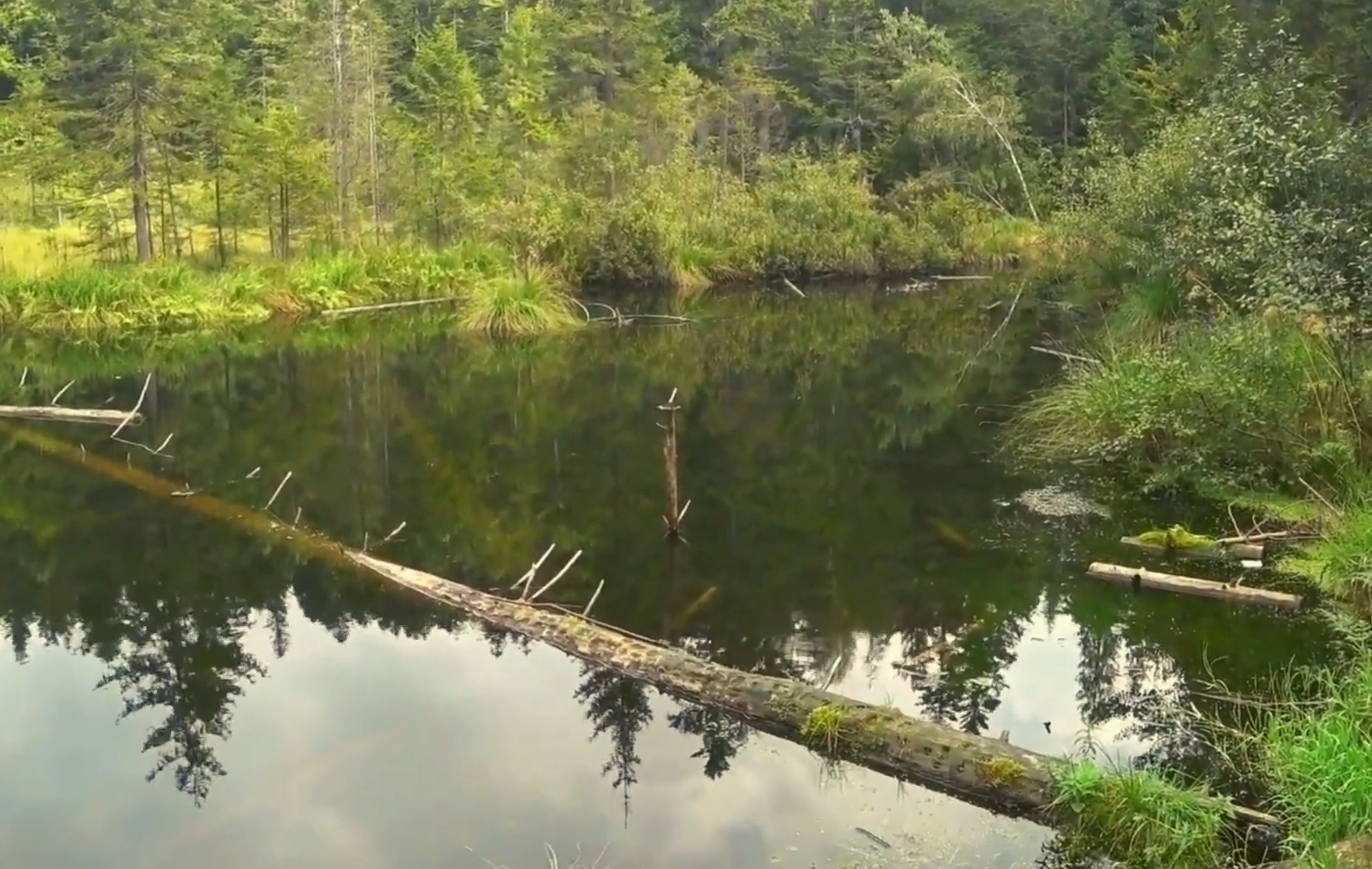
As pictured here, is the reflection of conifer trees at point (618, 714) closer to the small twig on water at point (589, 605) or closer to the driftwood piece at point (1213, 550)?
the small twig on water at point (589, 605)

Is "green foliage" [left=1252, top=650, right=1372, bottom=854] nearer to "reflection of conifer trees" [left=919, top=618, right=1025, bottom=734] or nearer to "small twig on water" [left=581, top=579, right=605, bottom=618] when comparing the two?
"reflection of conifer trees" [left=919, top=618, right=1025, bottom=734]

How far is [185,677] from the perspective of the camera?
10.1 metres

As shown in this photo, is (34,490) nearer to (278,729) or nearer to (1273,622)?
(278,729)

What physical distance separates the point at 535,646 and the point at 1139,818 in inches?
212

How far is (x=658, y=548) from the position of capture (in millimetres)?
12672

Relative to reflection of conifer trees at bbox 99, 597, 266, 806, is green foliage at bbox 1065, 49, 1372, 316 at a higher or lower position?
higher

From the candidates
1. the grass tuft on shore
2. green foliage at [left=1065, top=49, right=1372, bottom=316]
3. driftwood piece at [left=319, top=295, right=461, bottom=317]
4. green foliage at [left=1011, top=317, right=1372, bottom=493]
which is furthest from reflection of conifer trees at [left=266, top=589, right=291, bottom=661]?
driftwood piece at [left=319, top=295, right=461, bottom=317]

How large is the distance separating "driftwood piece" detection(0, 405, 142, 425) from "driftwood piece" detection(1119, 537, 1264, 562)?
533 inches

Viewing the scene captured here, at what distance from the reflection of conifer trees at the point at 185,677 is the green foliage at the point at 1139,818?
565cm

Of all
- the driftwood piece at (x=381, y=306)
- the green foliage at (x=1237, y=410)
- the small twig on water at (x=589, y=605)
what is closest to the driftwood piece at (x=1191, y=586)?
the green foliage at (x=1237, y=410)

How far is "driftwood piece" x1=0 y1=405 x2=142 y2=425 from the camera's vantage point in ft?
57.1

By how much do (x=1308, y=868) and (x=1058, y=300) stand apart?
27.8m

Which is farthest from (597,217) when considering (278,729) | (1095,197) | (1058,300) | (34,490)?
(278,729)

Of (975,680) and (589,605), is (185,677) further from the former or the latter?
(975,680)
